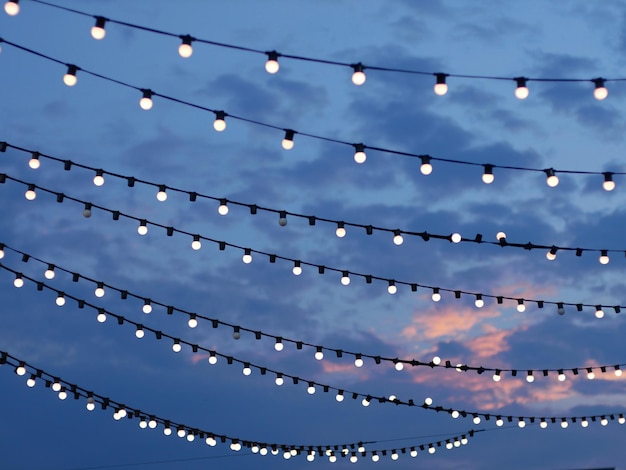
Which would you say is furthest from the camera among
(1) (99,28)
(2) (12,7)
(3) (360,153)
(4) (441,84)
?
(3) (360,153)

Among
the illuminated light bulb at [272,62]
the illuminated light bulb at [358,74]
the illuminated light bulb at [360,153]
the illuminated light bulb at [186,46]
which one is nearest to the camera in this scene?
the illuminated light bulb at [186,46]

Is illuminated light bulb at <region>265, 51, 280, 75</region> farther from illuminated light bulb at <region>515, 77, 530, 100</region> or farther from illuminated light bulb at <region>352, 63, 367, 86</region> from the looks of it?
illuminated light bulb at <region>515, 77, 530, 100</region>

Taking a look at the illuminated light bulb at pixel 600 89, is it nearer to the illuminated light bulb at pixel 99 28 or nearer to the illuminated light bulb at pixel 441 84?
the illuminated light bulb at pixel 441 84

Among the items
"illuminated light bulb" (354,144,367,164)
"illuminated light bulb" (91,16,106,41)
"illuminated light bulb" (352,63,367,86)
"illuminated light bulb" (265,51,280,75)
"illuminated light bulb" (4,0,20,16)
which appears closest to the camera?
"illuminated light bulb" (4,0,20,16)

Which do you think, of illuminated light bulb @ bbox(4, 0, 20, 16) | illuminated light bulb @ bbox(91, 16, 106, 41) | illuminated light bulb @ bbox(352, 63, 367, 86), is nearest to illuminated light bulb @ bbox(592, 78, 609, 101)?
illuminated light bulb @ bbox(352, 63, 367, 86)

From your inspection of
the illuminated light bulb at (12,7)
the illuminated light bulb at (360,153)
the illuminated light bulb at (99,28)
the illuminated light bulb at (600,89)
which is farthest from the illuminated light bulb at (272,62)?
the illuminated light bulb at (600,89)

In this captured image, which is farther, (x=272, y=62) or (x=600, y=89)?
(x=600, y=89)

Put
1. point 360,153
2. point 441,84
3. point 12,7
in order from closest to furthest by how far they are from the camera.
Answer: point 12,7 → point 441,84 → point 360,153

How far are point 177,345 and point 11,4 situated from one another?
792 centimetres

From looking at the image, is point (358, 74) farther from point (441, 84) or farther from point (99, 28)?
point (99, 28)

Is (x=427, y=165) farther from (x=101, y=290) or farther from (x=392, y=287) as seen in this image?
(x=101, y=290)

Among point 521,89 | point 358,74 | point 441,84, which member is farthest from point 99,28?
point 521,89

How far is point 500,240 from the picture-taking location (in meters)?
11.4

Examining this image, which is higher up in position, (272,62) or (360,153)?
(360,153)
